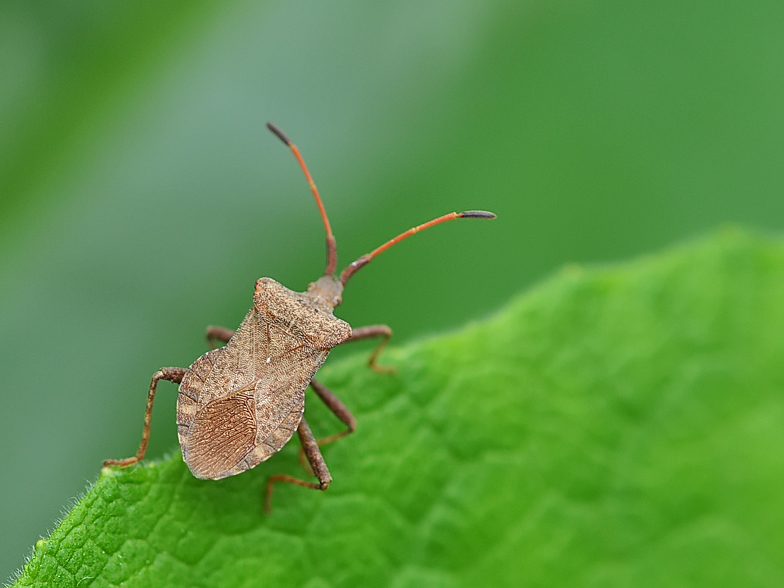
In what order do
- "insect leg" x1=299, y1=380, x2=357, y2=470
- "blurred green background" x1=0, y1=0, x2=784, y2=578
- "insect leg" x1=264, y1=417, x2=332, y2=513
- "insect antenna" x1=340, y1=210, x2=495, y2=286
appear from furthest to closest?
"blurred green background" x1=0, y1=0, x2=784, y2=578 → "insect antenna" x1=340, y1=210, x2=495, y2=286 → "insect leg" x1=299, y1=380, x2=357, y2=470 → "insect leg" x1=264, y1=417, x2=332, y2=513

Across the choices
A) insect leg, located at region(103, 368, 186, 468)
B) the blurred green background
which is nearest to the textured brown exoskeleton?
insect leg, located at region(103, 368, 186, 468)

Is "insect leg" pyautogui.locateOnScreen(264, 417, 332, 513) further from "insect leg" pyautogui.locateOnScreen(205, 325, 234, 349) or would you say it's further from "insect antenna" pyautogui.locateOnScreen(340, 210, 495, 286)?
"insect antenna" pyautogui.locateOnScreen(340, 210, 495, 286)

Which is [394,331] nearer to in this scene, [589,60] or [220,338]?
[220,338]

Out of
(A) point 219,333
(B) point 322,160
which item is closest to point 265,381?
(A) point 219,333

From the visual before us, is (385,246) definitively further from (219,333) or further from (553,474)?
(553,474)

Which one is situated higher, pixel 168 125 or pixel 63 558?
pixel 168 125

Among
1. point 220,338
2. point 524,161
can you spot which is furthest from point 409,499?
point 524,161
